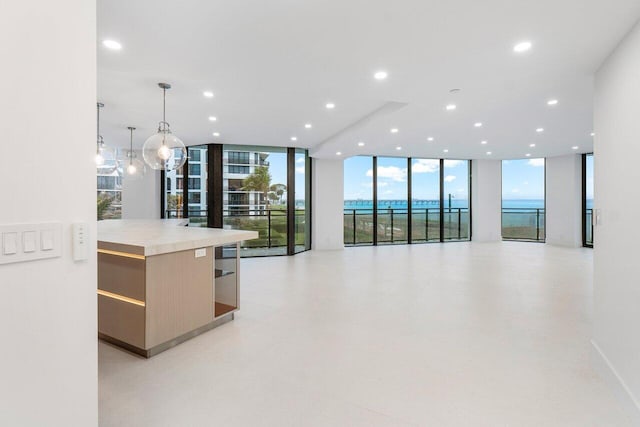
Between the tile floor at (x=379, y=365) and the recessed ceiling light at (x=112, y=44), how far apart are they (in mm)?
2625

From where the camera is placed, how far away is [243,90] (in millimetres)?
4039

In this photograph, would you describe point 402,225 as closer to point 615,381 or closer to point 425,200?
Result: point 425,200

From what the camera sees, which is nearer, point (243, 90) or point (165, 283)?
point (165, 283)

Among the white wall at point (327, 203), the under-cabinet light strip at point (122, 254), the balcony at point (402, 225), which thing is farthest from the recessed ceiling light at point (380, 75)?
the balcony at point (402, 225)

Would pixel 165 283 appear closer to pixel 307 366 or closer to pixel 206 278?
pixel 206 278

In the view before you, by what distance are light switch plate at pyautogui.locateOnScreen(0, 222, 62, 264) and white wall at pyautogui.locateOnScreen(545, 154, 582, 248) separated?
1140 cm

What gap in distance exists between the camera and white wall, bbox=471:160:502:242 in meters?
10.6

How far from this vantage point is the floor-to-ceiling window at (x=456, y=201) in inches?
424

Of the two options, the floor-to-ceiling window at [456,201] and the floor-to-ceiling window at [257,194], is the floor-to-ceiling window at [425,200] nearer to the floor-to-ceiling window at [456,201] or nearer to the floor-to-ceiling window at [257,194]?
the floor-to-ceiling window at [456,201]

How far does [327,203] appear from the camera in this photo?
9133 millimetres

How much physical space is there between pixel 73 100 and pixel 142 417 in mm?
1837

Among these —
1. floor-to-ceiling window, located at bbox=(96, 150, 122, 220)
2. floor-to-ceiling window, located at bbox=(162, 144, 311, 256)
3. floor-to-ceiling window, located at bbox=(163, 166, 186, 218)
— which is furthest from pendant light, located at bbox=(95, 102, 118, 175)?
floor-to-ceiling window, located at bbox=(96, 150, 122, 220)

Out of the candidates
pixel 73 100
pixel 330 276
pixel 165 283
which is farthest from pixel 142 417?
pixel 330 276

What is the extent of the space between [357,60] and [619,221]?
2.42 m
